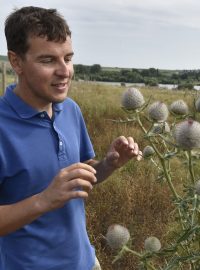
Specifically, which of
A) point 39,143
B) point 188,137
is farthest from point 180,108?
point 39,143

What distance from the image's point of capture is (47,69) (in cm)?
228

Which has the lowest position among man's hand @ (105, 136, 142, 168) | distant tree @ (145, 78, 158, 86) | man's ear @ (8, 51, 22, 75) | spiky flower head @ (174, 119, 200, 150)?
distant tree @ (145, 78, 158, 86)

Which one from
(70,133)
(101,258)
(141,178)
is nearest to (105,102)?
(141,178)

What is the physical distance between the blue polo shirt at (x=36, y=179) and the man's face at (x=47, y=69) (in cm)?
15

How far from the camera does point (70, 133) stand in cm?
261

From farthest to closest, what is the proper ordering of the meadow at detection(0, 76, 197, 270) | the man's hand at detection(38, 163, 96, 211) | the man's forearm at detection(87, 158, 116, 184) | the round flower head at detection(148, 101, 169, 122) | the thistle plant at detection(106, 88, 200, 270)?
the meadow at detection(0, 76, 197, 270), the round flower head at detection(148, 101, 169, 122), the man's forearm at detection(87, 158, 116, 184), the thistle plant at detection(106, 88, 200, 270), the man's hand at detection(38, 163, 96, 211)

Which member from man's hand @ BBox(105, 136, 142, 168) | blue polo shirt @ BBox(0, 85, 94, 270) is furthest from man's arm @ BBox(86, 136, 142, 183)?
blue polo shirt @ BBox(0, 85, 94, 270)

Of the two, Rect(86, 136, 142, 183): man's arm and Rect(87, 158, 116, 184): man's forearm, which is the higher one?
Rect(86, 136, 142, 183): man's arm

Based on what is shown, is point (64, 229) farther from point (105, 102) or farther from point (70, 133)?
point (105, 102)

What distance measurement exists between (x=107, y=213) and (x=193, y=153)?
2889 millimetres

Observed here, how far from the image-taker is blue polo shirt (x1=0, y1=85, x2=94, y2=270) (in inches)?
89.7

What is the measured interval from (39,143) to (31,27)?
1.87 ft

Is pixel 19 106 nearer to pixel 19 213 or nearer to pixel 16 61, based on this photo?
pixel 16 61

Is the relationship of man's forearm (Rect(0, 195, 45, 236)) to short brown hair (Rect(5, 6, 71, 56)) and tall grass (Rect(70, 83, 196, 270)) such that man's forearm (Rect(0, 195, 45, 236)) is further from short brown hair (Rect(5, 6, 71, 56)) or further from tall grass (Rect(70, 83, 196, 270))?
tall grass (Rect(70, 83, 196, 270))
